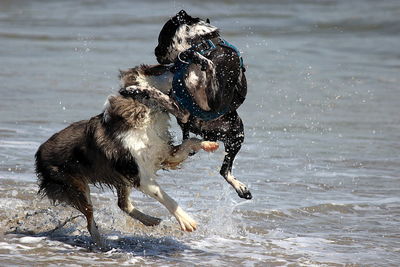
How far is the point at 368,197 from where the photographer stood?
23.8 feet

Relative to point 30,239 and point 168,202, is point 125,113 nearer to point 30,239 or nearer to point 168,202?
point 168,202

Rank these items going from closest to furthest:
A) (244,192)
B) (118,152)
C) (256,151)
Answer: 1. (118,152)
2. (244,192)
3. (256,151)

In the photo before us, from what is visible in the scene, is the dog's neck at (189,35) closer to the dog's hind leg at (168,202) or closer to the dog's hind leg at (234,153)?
the dog's hind leg at (234,153)

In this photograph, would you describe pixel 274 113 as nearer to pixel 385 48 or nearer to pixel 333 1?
pixel 385 48

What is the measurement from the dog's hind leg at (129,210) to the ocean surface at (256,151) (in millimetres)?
149

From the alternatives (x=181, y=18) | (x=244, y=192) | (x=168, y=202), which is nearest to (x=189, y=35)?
(x=181, y=18)

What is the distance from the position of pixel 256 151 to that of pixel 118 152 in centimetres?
373

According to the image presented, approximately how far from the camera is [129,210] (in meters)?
5.97

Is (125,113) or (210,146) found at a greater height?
(125,113)

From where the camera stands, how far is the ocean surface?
5734 millimetres

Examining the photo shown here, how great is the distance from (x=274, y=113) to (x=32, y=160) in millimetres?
3993

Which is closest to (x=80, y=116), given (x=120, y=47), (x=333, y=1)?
(x=120, y=47)

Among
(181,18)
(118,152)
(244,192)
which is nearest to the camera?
(118,152)

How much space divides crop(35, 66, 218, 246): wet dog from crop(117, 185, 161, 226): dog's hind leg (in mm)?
142
